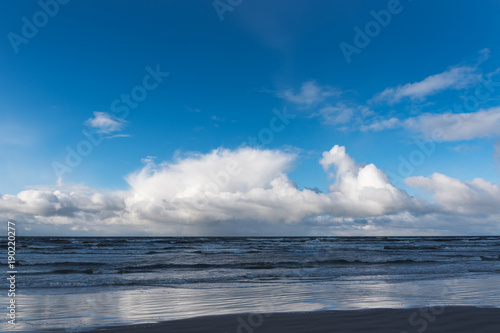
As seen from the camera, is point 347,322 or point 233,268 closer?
point 347,322

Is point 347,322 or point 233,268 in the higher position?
point 347,322

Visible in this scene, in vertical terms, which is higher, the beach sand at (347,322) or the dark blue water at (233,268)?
the beach sand at (347,322)

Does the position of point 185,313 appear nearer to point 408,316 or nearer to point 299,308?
point 299,308

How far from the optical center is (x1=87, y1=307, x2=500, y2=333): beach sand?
7691 millimetres

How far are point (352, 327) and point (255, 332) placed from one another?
2.23 metres

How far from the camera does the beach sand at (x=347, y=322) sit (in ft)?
25.2

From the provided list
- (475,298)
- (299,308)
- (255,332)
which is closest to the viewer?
(255,332)

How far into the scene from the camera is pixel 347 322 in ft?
26.8

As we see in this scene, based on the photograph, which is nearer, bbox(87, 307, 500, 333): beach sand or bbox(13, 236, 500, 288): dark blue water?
bbox(87, 307, 500, 333): beach sand

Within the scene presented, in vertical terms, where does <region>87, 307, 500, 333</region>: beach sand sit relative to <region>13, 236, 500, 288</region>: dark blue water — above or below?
above

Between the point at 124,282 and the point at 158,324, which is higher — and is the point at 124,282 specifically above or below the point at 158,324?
below

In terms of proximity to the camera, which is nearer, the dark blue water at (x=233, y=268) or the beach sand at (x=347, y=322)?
the beach sand at (x=347, y=322)

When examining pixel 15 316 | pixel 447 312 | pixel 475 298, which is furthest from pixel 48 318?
pixel 475 298

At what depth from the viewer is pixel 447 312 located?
9211 millimetres
